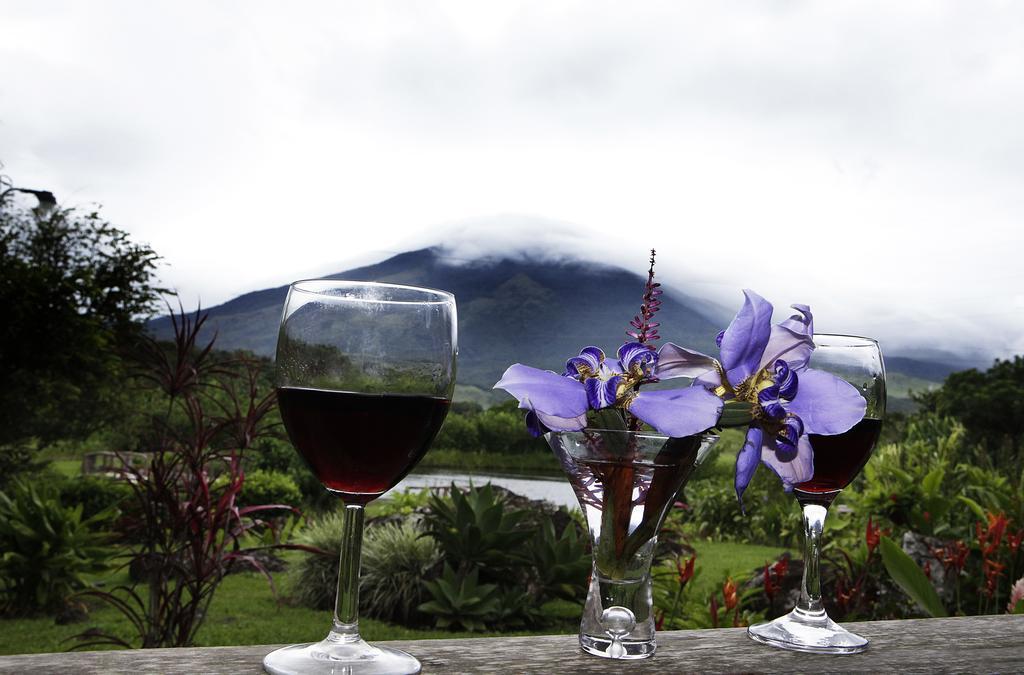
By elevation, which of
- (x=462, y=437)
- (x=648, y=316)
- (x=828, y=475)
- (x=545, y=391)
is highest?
(x=648, y=316)

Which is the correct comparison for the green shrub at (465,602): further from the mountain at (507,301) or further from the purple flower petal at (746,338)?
the mountain at (507,301)

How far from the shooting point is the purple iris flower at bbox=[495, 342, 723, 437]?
930 millimetres

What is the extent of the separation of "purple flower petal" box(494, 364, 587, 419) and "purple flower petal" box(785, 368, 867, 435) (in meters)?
0.25

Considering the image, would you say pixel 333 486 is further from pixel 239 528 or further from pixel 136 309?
pixel 136 309

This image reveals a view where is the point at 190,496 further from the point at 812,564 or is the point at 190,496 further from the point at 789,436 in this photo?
the point at 789,436

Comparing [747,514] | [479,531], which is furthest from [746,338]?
[747,514]

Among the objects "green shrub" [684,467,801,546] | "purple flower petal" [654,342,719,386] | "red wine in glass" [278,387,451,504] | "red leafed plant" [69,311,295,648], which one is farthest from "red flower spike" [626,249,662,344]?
"green shrub" [684,467,801,546]

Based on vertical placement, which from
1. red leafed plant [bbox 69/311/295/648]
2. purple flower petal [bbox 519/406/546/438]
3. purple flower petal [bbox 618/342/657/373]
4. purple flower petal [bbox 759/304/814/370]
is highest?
purple flower petal [bbox 759/304/814/370]

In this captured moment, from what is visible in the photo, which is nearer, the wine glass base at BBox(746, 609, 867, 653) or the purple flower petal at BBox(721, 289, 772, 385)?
the purple flower petal at BBox(721, 289, 772, 385)

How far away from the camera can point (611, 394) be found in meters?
0.98

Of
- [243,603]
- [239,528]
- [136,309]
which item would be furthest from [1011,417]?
[239,528]

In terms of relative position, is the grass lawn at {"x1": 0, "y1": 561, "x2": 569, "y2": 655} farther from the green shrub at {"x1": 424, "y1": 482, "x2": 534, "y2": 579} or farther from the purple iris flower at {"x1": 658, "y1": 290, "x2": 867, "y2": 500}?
the purple iris flower at {"x1": 658, "y1": 290, "x2": 867, "y2": 500}

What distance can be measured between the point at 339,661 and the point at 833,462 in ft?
2.62

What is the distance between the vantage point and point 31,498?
Result: 22.0ft
